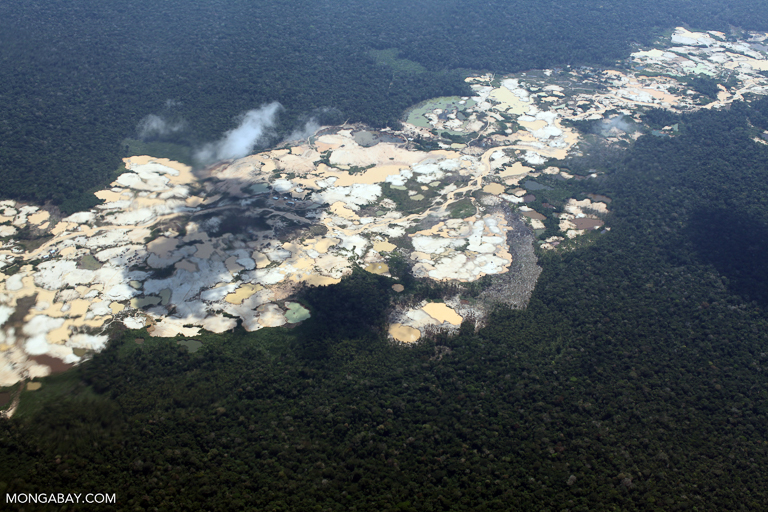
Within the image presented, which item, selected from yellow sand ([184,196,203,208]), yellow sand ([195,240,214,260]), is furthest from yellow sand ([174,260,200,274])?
yellow sand ([184,196,203,208])

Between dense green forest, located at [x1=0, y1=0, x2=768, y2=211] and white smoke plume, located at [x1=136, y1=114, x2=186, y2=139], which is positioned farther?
white smoke plume, located at [x1=136, y1=114, x2=186, y2=139]

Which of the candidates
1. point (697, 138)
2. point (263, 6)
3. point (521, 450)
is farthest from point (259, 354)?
point (263, 6)

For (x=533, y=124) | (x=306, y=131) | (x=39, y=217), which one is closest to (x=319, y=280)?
(x=39, y=217)

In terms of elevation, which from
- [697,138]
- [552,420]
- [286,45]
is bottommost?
[552,420]

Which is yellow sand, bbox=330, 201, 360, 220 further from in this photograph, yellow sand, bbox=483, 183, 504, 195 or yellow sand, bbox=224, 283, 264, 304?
yellow sand, bbox=483, 183, 504, 195

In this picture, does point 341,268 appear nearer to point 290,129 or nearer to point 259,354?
point 259,354

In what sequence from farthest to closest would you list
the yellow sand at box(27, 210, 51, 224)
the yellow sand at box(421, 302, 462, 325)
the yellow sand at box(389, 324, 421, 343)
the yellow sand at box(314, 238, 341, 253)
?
1. the yellow sand at box(314, 238, 341, 253)
2. the yellow sand at box(27, 210, 51, 224)
3. the yellow sand at box(421, 302, 462, 325)
4. the yellow sand at box(389, 324, 421, 343)
